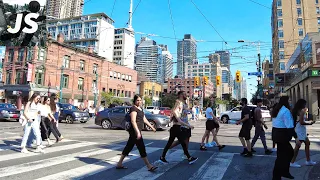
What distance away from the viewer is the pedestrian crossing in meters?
5.21

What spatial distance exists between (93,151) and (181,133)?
3.15 metres

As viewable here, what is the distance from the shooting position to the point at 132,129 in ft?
18.7

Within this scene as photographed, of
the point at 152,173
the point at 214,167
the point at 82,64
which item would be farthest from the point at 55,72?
the point at 214,167

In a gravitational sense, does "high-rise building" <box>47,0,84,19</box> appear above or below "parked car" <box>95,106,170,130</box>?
above

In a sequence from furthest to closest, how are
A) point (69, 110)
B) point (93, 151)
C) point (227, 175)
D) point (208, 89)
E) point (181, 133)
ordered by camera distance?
point (208, 89) < point (69, 110) < point (93, 151) < point (181, 133) < point (227, 175)

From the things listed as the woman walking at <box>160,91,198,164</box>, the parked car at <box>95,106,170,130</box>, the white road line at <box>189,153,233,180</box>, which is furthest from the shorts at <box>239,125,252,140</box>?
the parked car at <box>95,106,170,130</box>

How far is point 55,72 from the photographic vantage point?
3916 cm

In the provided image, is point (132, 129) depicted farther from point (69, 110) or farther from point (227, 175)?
point (69, 110)

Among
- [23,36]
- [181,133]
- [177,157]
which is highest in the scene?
[23,36]

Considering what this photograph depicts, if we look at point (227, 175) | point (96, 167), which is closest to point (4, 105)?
point (96, 167)

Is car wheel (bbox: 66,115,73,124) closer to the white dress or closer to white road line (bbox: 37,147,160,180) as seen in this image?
white road line (bbox: 37,147,160,180)

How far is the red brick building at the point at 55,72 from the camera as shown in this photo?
36781 millimetres

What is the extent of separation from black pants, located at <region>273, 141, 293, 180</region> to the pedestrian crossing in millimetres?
1091

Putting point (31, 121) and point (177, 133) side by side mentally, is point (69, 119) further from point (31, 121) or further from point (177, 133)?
point (177, 133)
